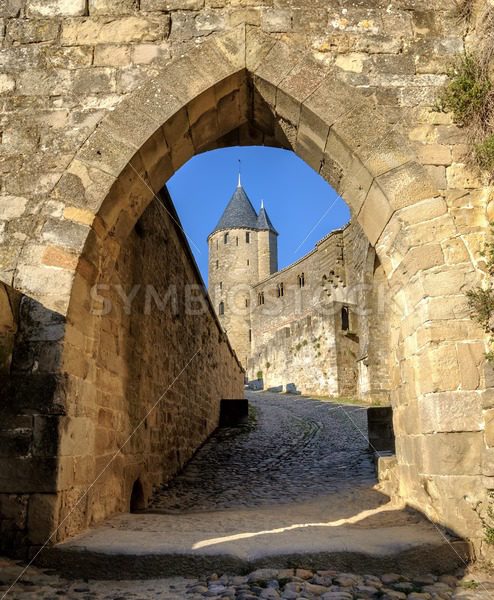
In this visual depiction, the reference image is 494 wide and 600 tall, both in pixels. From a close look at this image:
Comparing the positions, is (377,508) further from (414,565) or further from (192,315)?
(192,315)

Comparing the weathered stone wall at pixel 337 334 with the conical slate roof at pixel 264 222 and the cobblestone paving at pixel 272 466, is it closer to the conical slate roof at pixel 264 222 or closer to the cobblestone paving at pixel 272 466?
the cobblestone paving at pixel 272 466

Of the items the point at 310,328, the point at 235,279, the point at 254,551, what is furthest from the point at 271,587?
the point at 235,279

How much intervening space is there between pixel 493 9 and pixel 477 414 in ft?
9.35

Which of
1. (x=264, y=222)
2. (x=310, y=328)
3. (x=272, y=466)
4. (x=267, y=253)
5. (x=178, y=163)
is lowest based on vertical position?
(x=272, y=466)

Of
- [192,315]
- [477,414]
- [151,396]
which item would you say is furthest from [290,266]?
[477,414]

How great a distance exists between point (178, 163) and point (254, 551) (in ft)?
10.1

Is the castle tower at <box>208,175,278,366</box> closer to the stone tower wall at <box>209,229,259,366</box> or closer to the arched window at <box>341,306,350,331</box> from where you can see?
the stone tower wall at <box>209,229,259,366</box>

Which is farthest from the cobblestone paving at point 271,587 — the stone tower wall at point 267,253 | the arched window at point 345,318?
the stone tower wall at point 267,253

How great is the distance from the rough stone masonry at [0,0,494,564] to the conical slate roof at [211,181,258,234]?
40.8 meters

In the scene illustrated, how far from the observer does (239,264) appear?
4338cm

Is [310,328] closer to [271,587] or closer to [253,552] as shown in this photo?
[253,552]

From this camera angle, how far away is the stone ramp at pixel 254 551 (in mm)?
2809

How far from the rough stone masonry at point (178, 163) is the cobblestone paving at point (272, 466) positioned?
167cm

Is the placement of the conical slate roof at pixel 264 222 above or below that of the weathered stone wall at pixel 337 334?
above
